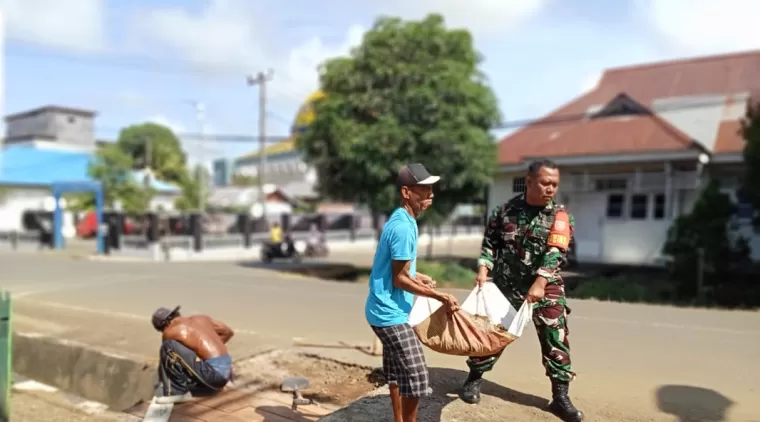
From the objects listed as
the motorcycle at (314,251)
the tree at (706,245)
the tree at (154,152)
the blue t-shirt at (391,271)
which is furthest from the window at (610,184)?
the tree at (154,152)

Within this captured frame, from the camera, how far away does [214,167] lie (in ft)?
274

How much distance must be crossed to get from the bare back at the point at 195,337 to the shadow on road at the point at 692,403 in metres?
3.67

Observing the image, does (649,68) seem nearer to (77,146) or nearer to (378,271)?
(378,271)

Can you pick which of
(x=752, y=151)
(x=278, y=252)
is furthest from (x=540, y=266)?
(x=278, y=252)

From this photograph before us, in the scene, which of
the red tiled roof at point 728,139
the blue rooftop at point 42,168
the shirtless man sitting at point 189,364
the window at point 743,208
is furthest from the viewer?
the blue rooftop at point 42,168

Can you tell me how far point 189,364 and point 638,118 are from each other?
14836mm

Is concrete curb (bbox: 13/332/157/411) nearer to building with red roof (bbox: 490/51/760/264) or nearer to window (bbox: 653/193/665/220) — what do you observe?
building with red roof (bbox: 490/51/760/264)

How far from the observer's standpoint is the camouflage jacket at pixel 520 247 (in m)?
3.71

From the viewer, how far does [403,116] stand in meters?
12.8

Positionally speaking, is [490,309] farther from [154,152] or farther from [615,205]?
[154,152]

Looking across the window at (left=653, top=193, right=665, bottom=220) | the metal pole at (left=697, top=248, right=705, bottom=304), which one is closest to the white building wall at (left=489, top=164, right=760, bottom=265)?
the window at (left=653, top=193, right=665, bottom=220)

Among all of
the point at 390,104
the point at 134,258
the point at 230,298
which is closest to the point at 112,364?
the point at 230,298

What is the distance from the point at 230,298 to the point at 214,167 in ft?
252

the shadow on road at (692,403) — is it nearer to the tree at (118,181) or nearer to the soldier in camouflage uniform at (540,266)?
the soldier in camouflage uniform at (540,266)
